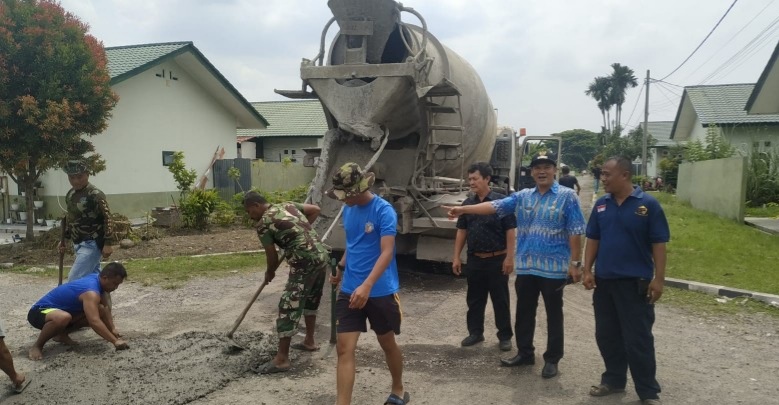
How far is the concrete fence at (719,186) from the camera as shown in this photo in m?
14.5

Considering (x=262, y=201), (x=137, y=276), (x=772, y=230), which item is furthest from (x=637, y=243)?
(x=772, y=230)

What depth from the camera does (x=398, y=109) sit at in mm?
A: 7312

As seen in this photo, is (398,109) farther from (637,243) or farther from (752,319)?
(752,319)

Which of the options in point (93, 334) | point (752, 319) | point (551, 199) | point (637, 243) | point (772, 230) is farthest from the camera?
point (772, 230)

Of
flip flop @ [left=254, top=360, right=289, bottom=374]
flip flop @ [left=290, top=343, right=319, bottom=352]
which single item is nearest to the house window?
flip flop @ [left=290, top=343, right=319, bottom=352]

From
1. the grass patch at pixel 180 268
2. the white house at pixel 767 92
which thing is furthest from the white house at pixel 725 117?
the grass patch at pixel 180 268

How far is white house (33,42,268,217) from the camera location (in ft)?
50.6

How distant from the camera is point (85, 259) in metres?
5.95

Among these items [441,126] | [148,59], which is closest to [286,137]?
[148,59]

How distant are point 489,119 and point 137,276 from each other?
5977mm

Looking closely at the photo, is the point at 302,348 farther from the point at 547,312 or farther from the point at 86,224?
the point at 86,224

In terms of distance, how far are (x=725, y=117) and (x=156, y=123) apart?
83.9 ft

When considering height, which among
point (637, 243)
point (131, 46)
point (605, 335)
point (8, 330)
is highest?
point (131, 46)

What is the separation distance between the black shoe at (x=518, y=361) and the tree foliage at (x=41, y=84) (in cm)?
932
